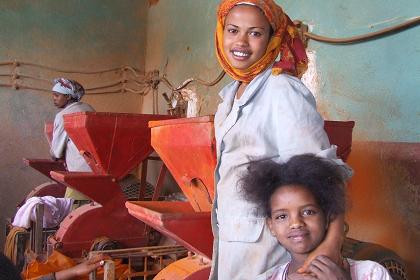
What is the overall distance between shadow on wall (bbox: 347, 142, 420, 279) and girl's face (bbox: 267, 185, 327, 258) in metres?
1.03

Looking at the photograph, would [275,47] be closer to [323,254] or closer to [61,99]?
[323,254]

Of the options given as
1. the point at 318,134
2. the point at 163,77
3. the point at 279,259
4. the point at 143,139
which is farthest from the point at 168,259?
the point at 163,77

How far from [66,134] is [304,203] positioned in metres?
3.48

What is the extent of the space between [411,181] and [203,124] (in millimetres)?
1008

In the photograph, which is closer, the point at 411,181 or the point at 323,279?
the point at 323,279

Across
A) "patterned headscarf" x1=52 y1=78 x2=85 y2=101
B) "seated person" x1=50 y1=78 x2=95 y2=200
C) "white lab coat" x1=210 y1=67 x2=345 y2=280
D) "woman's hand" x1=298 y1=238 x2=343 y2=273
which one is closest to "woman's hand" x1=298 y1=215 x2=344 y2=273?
"woman's hand" x1=298 y1=238 x2=343 y2=273

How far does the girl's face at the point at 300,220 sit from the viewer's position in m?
1.26

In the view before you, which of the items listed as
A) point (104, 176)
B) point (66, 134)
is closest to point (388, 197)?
point (104, 176)

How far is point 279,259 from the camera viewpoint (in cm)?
152

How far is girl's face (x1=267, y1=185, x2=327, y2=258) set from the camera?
49.8 inches

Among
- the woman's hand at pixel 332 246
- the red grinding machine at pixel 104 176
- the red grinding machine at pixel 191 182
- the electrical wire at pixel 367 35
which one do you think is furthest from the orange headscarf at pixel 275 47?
the red grinding machine at pixel 104 176

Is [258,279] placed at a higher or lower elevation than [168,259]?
higher

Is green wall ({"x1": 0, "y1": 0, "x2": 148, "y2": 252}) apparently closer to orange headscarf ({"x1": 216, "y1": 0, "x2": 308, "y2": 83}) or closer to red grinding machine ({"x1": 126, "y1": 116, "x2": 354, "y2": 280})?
red grinding machine ({"x1": 126, "y1": 116, "x2": 354, "y2": 280})

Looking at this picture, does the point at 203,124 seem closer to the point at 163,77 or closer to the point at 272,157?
the point at 272,157
